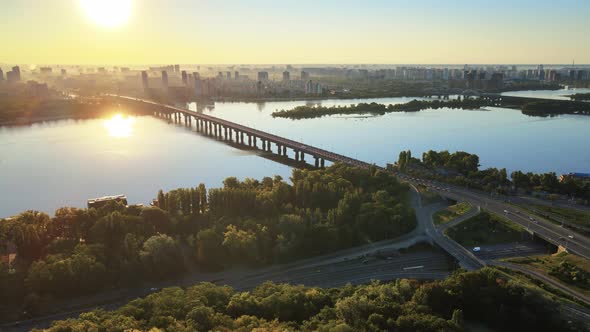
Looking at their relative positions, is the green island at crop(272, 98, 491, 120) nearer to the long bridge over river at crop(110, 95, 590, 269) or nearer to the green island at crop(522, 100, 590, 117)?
the green island at crop(522, 100, 590, 117)

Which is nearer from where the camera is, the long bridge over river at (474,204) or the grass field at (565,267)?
the grass field at (565,267)

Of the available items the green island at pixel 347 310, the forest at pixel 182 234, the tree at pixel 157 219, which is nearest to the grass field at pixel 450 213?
the forest at pixel 182 234

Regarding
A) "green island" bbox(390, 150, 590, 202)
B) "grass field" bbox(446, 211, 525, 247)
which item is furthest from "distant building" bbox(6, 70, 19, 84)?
"grass field" bbox(446, 211, 525, 247)

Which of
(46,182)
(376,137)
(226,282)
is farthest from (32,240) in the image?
(376,137)

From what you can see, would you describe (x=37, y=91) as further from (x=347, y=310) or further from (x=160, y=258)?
(x=347, y=310)

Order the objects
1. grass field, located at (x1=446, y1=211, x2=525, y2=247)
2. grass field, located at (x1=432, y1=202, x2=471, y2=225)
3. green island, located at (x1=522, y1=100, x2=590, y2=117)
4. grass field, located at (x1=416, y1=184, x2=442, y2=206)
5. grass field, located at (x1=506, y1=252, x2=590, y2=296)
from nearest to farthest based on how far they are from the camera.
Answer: grass field, located at (x1=506, y1=252, x2=590, y2=296), grass field, located at (x1=446, y1=211, x2=525, y2=247), grass field, located at (x1=432, y1=202, x2=471, y2=225), grass field, located at (x1=416, y1=184, x2=442, y2=206), green island, located at (x1=522, y1=100, x2=590, y2=117)

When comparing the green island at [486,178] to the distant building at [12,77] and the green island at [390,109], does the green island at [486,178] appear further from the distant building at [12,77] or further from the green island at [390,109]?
the distant building at [12,77]
